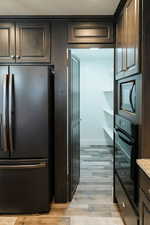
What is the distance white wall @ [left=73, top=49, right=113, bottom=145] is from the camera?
7.12 meters

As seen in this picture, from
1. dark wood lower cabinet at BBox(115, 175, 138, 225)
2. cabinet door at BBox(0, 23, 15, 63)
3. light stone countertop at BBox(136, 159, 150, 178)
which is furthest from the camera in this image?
cabinet door at BBox(0, 23, 15, 63)

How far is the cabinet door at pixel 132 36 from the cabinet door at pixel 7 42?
5.02 ft

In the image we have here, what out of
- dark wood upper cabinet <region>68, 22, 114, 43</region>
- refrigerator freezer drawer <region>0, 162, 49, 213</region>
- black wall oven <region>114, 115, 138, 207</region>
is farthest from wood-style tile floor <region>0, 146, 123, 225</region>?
dark wood upper cabinet <region>68, 22, 114, 43</region>

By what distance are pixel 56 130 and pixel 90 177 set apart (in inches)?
58.3

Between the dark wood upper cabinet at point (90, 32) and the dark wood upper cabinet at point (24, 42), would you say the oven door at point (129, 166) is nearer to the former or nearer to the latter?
the dark wood upper cabinet at point (90, 32)

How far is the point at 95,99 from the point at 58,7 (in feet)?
14.5

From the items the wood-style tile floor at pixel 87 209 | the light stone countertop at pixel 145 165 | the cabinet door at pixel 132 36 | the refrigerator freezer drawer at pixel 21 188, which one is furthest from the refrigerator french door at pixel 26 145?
the light stone countertop at pixel 145 165

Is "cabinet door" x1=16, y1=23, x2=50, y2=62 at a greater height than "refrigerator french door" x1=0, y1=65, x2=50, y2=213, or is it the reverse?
"cabinet door" x1=16, y1=23, x2=50, y2=62

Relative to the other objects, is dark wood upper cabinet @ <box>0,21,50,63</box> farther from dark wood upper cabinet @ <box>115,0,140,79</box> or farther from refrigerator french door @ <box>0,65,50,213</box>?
dark wood upper cabinet @ <box>115,0,140,79</box>

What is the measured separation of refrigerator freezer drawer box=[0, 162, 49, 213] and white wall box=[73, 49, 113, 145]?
4.20 meters

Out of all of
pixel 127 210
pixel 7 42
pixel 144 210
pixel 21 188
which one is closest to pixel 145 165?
pixel 144 210

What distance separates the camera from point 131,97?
2393 mm

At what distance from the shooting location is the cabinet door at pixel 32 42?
329 centimetres

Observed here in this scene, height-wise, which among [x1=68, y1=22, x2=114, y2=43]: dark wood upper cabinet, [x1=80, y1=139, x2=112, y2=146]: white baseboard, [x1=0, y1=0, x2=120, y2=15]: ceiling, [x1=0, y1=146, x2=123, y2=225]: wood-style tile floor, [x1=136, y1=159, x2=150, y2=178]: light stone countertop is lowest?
Result: [x1=0, y1=146, x2=123, y2=225]: wood-style tile floor
